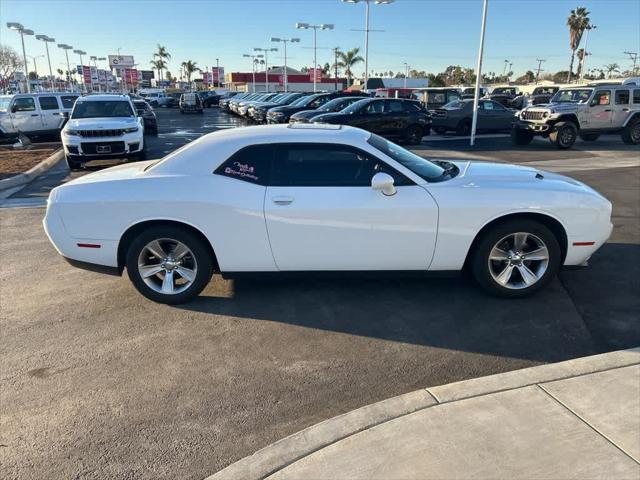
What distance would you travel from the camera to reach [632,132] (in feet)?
58.1

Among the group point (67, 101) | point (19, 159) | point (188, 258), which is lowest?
point (19, 159)

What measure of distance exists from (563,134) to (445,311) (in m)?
14.9

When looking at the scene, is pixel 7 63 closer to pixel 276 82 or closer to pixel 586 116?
pixel 276 82

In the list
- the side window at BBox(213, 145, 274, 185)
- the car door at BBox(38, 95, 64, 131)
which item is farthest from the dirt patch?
the side window at BBox(213, 145, 274, 185)

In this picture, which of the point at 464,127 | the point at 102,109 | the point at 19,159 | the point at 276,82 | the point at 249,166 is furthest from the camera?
the point at 276,82

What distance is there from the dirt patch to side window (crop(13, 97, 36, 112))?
2.21 metres

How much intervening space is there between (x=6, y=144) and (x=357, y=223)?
63.4 ft

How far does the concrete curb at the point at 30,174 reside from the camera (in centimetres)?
1055

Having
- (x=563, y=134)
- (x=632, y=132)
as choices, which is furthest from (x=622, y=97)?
(x=563, y=134)

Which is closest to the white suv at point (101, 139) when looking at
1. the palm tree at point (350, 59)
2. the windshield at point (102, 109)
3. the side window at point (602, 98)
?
the windshield at point (102, 109)

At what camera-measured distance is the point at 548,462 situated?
2475 millimetres

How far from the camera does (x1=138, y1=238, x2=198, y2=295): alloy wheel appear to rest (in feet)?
14.4

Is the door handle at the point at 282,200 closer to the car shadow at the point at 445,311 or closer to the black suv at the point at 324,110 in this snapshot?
the car shadow at the point at 445,311

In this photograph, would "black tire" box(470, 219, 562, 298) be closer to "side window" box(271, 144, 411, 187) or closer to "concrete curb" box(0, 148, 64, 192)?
"side window" box(271, 144, 411, 187)
